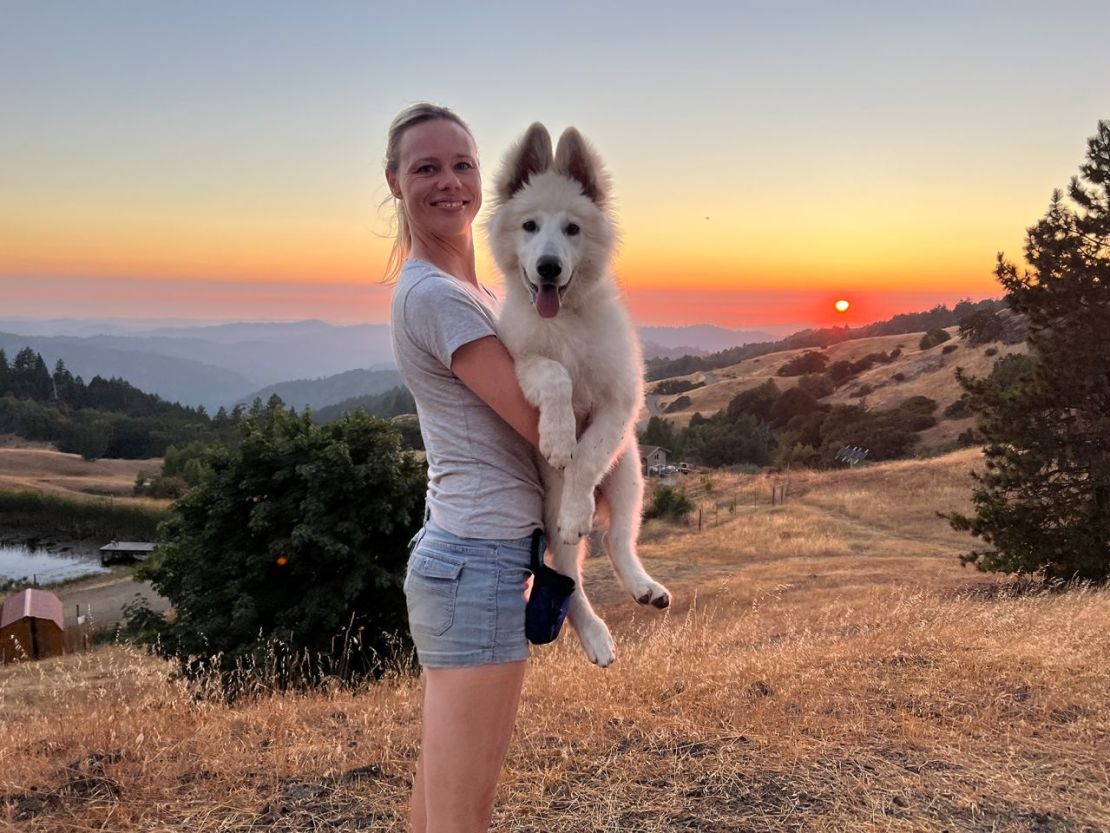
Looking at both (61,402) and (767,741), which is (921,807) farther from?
(61,402)

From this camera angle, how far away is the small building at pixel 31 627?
23656mm

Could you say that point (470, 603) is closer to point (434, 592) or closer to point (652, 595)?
point (434, 592)

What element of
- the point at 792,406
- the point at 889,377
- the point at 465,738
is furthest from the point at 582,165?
the point at 889,377

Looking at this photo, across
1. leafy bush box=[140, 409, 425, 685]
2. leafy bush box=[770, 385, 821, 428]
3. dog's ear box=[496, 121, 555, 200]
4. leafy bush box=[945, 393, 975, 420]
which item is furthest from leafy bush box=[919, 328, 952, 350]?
dog's ear box=[496, 121, 555, 200]

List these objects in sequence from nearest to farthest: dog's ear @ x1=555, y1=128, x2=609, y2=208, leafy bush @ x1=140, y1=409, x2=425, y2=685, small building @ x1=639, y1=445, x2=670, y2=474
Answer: dog's ear @ x1=555, y1=128, x2=609, y2=208
leafy bush @ x1=140, y1=409, x2=425, y2=685
small building @ x1=639, y1=445, x2=670, y2=474

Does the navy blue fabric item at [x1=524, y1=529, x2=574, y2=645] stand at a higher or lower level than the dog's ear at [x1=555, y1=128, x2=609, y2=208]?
lower

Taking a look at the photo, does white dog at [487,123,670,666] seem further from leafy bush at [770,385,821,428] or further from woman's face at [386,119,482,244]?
leafy bush at [770,385,821,428]

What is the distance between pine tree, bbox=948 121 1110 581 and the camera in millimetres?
16078

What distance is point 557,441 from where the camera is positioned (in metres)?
2.29

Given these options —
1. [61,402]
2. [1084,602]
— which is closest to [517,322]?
[1084,602]

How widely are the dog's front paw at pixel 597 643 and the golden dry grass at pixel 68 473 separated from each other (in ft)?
222

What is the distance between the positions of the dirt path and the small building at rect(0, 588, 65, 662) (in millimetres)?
4840

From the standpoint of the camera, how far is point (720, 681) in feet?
20.4

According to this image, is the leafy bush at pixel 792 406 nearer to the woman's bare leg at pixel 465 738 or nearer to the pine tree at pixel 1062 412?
the pine tree at pixel 1062 412
